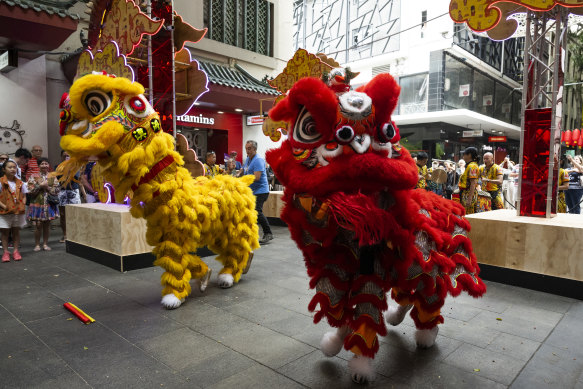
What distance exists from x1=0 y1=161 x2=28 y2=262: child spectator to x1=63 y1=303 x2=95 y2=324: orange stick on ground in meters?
2.52

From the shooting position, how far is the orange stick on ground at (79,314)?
310 centimetres

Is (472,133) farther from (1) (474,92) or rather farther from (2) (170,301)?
(2) (170,301)

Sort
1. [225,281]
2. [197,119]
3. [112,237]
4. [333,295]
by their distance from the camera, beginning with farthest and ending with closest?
[197,119]
[112,237]
[225,281]
[333,295]

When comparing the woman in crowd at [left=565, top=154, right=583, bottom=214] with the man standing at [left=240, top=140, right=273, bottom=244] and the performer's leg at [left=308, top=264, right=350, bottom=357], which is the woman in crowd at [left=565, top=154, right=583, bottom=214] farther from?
the performer's leg at [left=308, top=264, right=350, bottom=357]

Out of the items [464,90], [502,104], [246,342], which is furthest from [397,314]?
[502,104]

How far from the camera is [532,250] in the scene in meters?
3.97

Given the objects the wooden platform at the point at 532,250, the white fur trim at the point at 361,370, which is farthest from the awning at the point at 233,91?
the white fur trim at the point at 361,370

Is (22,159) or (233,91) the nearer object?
(22,159)

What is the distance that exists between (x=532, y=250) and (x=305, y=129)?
3191mm

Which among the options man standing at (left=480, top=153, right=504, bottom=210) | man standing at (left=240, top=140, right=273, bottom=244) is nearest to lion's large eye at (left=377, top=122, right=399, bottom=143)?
man standing at (left=240, top=140, right=273, bottom=244)

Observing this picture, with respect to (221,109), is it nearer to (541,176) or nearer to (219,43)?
(219,43)

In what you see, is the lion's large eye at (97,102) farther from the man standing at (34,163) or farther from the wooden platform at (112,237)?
the man standing at (34,163)

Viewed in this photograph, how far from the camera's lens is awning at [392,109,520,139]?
17547mm

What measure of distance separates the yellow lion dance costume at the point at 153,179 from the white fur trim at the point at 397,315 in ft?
5.69
